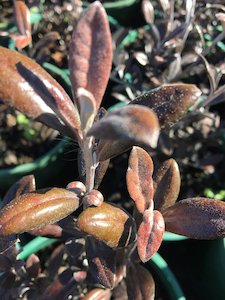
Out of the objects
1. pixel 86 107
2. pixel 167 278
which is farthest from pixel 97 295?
pixel 86 107

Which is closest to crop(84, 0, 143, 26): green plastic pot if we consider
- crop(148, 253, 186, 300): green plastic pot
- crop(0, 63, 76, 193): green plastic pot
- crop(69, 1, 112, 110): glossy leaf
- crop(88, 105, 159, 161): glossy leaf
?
crop(0, 63, 76, 193): green plastic pot

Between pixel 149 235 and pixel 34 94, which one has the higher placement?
pixel 34 94

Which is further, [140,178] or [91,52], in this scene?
[140,178]

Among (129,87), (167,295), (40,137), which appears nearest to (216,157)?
(129,87)

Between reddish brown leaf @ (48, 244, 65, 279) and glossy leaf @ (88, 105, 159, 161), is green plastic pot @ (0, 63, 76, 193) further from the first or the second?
glossy leaf @ (88, 105, 159, 161)

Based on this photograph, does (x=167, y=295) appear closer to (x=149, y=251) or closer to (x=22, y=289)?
(x=22, y=289)

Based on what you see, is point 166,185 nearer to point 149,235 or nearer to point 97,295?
point 149,235
